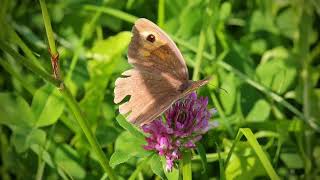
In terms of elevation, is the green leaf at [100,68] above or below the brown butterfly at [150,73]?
below

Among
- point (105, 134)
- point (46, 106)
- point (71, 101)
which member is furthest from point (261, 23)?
point (71, 101)

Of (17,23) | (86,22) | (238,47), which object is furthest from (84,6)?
(238,47)

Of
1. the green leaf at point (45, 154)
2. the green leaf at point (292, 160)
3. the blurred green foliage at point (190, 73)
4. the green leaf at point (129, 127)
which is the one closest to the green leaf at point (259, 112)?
the blurred green foliage at point (190, 73)

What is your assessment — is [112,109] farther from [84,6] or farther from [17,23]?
[17,23]

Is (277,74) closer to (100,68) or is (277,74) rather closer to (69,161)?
(100,68)

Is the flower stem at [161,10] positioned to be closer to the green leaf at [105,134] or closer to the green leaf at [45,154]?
the green leaf at [105,134]

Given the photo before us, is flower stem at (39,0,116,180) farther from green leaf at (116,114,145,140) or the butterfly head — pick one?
the butterfly head

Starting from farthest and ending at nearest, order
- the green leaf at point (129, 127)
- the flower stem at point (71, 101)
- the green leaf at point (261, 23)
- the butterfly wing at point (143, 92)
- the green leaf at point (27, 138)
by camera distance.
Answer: the green leaf at point (261, 23)
the green leaf at point (27, 138)
the green leaf at point (129, 127)
the butterfly wing at point (143, 92)
the flower stem at point (71, 101)
